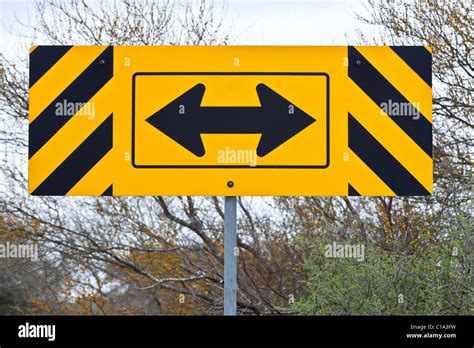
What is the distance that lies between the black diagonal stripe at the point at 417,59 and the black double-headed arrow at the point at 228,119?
46 cm

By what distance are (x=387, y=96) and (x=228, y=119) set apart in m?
0.64

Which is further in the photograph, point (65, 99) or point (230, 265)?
point (65, 99)

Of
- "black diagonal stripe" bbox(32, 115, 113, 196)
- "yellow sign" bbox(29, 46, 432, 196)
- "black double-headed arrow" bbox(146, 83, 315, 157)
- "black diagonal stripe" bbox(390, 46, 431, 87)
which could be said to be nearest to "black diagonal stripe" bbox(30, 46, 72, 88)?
"yellow sign" bbox(29, 46, 432, 196)

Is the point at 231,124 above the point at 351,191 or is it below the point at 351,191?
above

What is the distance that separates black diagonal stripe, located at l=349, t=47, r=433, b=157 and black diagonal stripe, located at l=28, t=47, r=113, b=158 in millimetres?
997

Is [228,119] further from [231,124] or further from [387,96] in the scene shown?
[387,96]

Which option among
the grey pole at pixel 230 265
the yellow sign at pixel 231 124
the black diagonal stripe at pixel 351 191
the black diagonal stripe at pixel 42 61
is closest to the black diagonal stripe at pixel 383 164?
the yellow sign at pixel 231 124

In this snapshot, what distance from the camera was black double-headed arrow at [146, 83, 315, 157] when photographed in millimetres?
3301

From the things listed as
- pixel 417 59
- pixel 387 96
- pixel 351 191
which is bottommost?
pixel 351 191

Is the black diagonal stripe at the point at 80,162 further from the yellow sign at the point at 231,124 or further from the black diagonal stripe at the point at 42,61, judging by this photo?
the black diagonal stripe at the point at 42,61

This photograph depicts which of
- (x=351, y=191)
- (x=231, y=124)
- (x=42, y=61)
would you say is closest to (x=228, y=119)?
(x=231, y=124)

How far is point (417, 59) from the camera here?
338 cm

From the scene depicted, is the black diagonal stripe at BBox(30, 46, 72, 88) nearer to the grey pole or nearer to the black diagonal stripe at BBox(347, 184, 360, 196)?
the grey pole

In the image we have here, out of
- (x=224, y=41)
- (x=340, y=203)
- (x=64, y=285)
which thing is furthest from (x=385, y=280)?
(x=64, y=285)
